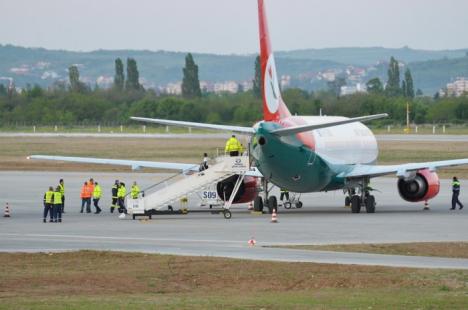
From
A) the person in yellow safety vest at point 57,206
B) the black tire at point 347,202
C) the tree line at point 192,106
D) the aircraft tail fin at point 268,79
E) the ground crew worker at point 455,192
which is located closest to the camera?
the person in yellow safety vest at point 57,206

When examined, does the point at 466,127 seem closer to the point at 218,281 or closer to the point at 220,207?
the point at 220,207

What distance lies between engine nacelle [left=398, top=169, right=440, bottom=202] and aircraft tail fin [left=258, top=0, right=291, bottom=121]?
676 cm

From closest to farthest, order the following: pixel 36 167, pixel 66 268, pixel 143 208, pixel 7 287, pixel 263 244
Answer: pixel 7 287, pixel 66 268, pixel 263 244, pixel 143 208, pixel 36 167

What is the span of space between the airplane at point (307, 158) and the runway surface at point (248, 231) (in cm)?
124

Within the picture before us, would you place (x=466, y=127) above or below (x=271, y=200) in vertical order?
above

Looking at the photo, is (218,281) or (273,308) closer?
(273,308)

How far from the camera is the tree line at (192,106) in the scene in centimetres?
11844

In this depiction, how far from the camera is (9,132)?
510 ft

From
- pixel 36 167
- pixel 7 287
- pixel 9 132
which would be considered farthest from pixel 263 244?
pixel 9 132

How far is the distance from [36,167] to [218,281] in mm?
65787

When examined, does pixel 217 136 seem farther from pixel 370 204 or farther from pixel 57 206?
pixel 57 206

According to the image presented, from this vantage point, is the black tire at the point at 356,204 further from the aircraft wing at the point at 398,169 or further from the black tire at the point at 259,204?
the black tire at the point at 259,204

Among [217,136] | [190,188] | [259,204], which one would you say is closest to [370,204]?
[259,204]

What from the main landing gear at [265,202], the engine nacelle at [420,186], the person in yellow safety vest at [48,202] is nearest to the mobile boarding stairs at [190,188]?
the main landing gear at [265,202]
